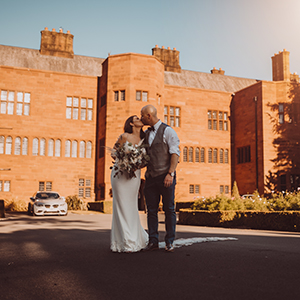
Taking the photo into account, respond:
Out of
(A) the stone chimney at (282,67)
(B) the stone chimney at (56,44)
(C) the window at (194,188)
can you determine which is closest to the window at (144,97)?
(C) the window at (194,188)

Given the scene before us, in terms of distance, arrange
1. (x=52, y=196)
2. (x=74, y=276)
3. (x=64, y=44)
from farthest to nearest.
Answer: (x=64, y=44), (x=52, y=196), (x=74, y=276)

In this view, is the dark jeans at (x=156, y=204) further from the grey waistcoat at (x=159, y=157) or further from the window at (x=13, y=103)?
the window at (x=13, y=103)

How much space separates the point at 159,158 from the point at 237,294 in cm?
260

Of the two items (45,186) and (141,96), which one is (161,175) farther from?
(45,186)

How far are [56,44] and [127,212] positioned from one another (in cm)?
2939

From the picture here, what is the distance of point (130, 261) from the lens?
450 centimetres

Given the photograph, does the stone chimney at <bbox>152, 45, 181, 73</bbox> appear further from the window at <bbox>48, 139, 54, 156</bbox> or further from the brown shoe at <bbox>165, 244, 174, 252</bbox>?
the brown shoe at <bbox>165, 244, 174, 252</bbox>

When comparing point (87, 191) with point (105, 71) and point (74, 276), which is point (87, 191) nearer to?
point (105, 71)

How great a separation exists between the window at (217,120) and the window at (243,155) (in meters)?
2.28

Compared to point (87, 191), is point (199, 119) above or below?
above

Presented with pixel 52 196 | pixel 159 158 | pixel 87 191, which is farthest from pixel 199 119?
pixel 159 158

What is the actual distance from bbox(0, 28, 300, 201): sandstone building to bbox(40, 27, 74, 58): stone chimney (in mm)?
82

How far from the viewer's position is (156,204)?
5.48m

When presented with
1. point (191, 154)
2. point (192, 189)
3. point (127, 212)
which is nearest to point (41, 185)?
point (192, 189)
